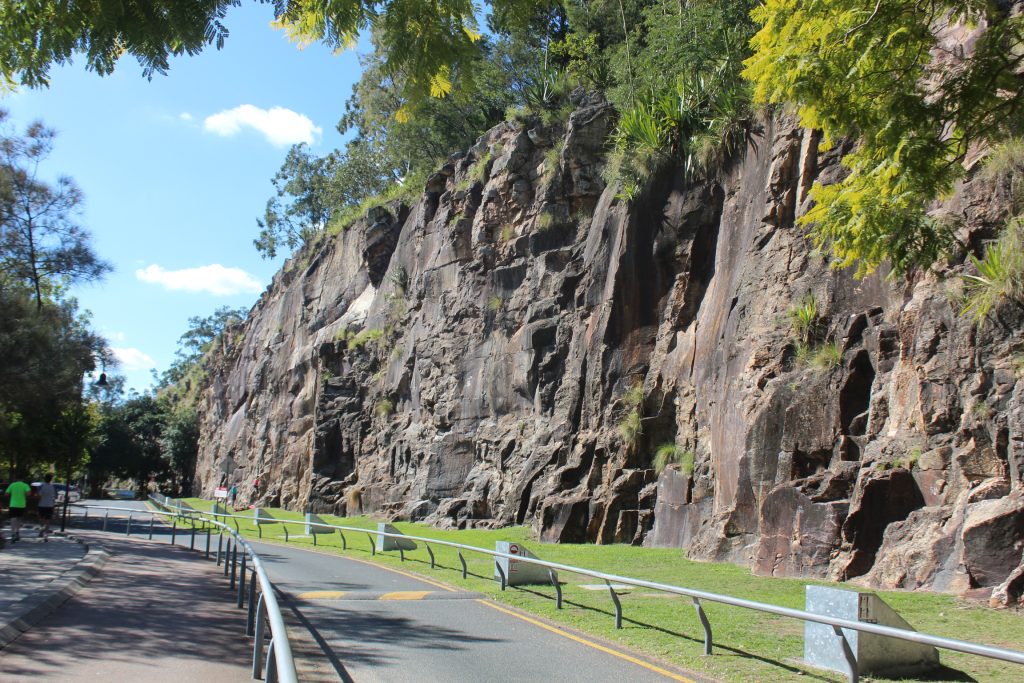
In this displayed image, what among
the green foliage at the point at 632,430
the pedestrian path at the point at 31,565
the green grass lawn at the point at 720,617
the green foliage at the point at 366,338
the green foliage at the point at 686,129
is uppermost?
the green foliage at the point at 686,129

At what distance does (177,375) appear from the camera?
385 feet

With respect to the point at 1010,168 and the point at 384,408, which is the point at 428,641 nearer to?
the point at 1010,168

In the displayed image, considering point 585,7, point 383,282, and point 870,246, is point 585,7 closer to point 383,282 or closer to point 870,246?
point 383,282

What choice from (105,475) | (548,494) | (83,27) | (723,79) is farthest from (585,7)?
(105,475)

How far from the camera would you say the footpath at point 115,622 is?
8.05 metres

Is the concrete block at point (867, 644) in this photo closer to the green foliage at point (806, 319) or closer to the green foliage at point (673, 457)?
the green foliage at point (806, 319)

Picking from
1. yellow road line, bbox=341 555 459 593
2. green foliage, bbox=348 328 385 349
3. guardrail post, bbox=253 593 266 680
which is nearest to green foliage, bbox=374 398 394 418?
green foliage, bbox=348 328 385 349

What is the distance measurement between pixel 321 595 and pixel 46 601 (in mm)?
4044

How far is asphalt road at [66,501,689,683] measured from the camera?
8281 millimetres

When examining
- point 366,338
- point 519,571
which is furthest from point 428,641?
point 366,338

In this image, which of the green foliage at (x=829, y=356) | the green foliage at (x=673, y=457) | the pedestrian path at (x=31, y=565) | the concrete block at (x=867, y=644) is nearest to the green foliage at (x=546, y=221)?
the green foliage at (x=673, y=457)

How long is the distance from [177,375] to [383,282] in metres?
83.0

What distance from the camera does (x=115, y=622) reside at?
421 inches

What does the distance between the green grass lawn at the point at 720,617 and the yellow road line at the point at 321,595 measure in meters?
2.21
